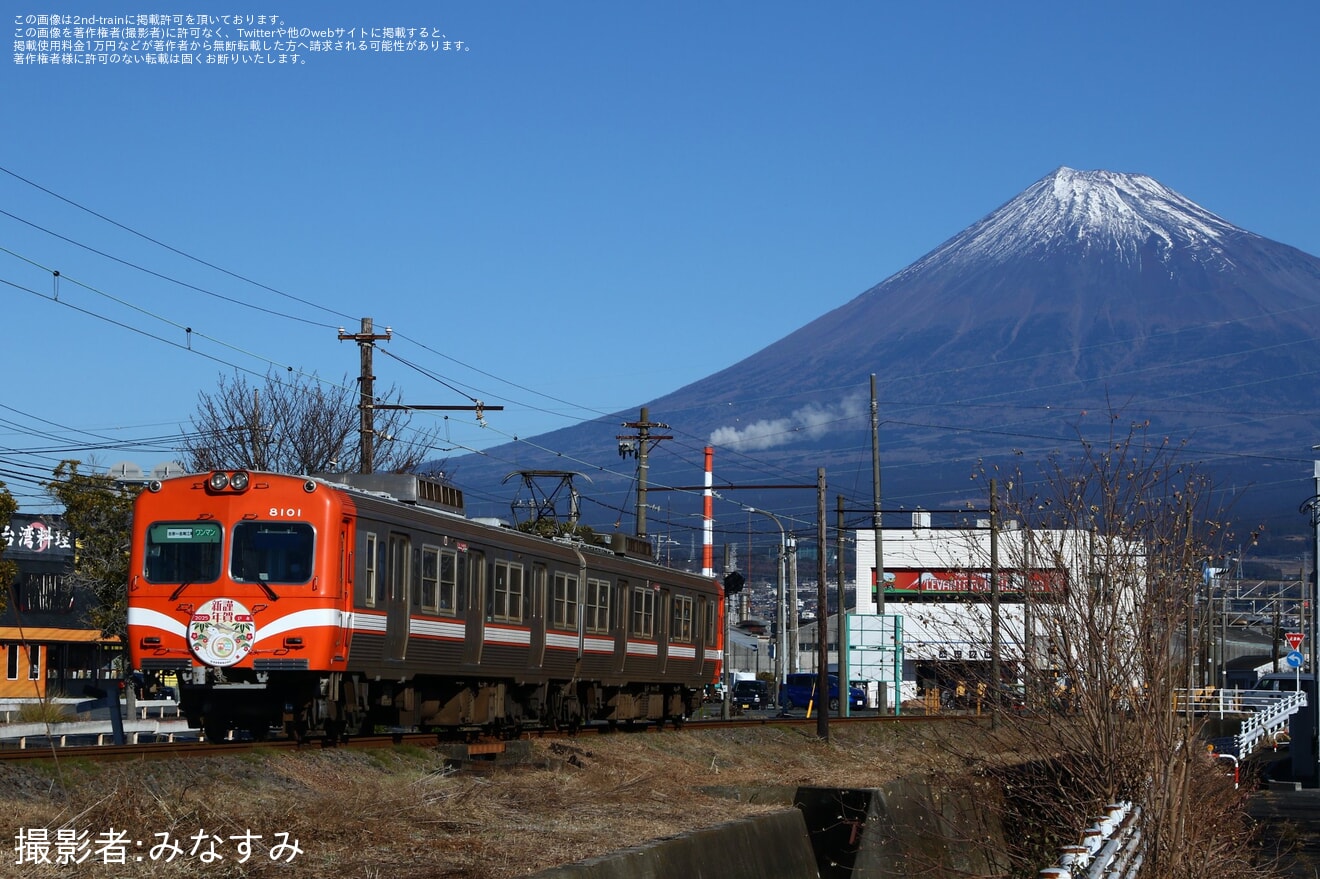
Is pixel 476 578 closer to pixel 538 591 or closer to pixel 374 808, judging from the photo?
pixel 538 591

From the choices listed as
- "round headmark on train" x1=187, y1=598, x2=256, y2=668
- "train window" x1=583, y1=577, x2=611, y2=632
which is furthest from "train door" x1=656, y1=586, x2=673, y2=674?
"round headmark on train" x1=187, y1=598, x2=256, y2=668

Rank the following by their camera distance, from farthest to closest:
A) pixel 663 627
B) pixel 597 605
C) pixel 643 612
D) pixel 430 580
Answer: pixel 663 627
pixel 643 612
pixel 597 605
pixel 430 580

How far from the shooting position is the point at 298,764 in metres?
17.0

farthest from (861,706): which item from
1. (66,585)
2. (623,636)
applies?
(623,636)

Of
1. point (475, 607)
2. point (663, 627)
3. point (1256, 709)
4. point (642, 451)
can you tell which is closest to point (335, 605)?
point (475, 607)

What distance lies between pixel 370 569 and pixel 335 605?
40.6 inches

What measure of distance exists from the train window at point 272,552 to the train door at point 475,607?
13.1ft

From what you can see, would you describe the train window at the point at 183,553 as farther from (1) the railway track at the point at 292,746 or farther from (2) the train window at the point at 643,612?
(2) the train window at the point at 643,612

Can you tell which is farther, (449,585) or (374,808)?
(449,585)

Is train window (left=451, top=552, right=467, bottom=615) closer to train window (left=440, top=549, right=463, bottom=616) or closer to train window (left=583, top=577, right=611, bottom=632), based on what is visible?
train window (left=440, top=549, right=463, bottom=616)

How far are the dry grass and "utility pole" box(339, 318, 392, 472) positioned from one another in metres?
12.1

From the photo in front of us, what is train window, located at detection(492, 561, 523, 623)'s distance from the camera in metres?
24.8

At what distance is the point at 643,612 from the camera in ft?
104

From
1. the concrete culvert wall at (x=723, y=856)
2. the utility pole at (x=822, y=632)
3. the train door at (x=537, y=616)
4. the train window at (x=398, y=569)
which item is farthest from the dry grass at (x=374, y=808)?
the utility pole at (x=822, y=632)
